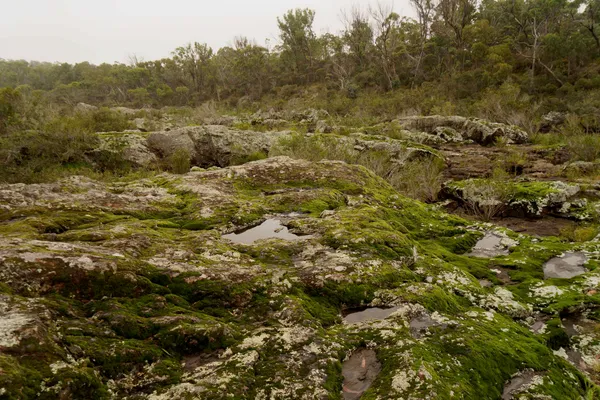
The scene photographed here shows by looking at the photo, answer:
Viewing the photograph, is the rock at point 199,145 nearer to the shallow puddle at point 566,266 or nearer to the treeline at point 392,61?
the shallow puddle at point 566,266

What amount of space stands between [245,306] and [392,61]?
50.8 metres

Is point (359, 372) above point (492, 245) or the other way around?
above

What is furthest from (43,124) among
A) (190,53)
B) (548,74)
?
(190,53)

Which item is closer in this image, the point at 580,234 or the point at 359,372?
the point at 359,372

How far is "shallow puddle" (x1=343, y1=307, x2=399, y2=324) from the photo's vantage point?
12.2 ft

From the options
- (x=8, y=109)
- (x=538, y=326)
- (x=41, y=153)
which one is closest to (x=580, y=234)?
(x=538, y=326)

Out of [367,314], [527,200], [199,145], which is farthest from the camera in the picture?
[199,145]

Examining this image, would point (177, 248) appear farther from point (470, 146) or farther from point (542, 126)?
point (542, 126)

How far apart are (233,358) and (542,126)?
31.5 m

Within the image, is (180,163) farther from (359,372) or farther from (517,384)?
(517,384)

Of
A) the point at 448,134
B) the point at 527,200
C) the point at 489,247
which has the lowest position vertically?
the point at 489,247

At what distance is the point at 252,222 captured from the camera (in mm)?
5930

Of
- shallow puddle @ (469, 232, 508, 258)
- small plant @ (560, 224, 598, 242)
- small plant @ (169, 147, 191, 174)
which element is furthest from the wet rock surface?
small plant @ (169, 147, 191, 174)

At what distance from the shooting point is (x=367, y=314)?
383 centimetres
